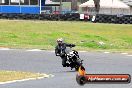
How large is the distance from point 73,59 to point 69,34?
3642 cm

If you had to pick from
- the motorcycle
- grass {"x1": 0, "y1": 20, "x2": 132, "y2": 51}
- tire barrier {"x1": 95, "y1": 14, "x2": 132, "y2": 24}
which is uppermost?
the motorcycle

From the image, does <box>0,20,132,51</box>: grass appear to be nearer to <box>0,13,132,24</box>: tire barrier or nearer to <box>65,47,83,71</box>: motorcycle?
<box>0,13,132,24</box>: tire barrier

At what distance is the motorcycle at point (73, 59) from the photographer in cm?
353

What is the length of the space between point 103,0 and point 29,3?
77.1ft

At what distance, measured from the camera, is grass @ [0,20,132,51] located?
33.7m

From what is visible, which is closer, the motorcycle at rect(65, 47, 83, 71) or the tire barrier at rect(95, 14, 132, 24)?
the motorcycle at rect(65, 47, 83, 71)

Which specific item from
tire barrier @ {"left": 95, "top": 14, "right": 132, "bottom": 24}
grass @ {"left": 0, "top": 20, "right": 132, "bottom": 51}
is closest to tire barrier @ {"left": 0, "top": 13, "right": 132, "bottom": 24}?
tire barrier @ {"left": 95, "top": 14, "right": 132, "bottom": 24}

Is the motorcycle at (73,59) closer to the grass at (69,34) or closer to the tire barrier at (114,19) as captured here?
the grass at (69,34)

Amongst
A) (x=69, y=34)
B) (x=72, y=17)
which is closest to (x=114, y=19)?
Result: (x=72, y=17)

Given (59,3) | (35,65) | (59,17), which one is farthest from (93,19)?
Result: (35,65)

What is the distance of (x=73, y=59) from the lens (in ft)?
12.3

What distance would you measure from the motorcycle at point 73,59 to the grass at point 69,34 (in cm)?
2652

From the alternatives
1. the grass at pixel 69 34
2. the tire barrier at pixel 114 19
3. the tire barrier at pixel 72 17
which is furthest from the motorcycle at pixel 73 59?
the tire barrier at pixel 114 19

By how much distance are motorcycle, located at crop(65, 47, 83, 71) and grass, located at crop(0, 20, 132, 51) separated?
26522mm
